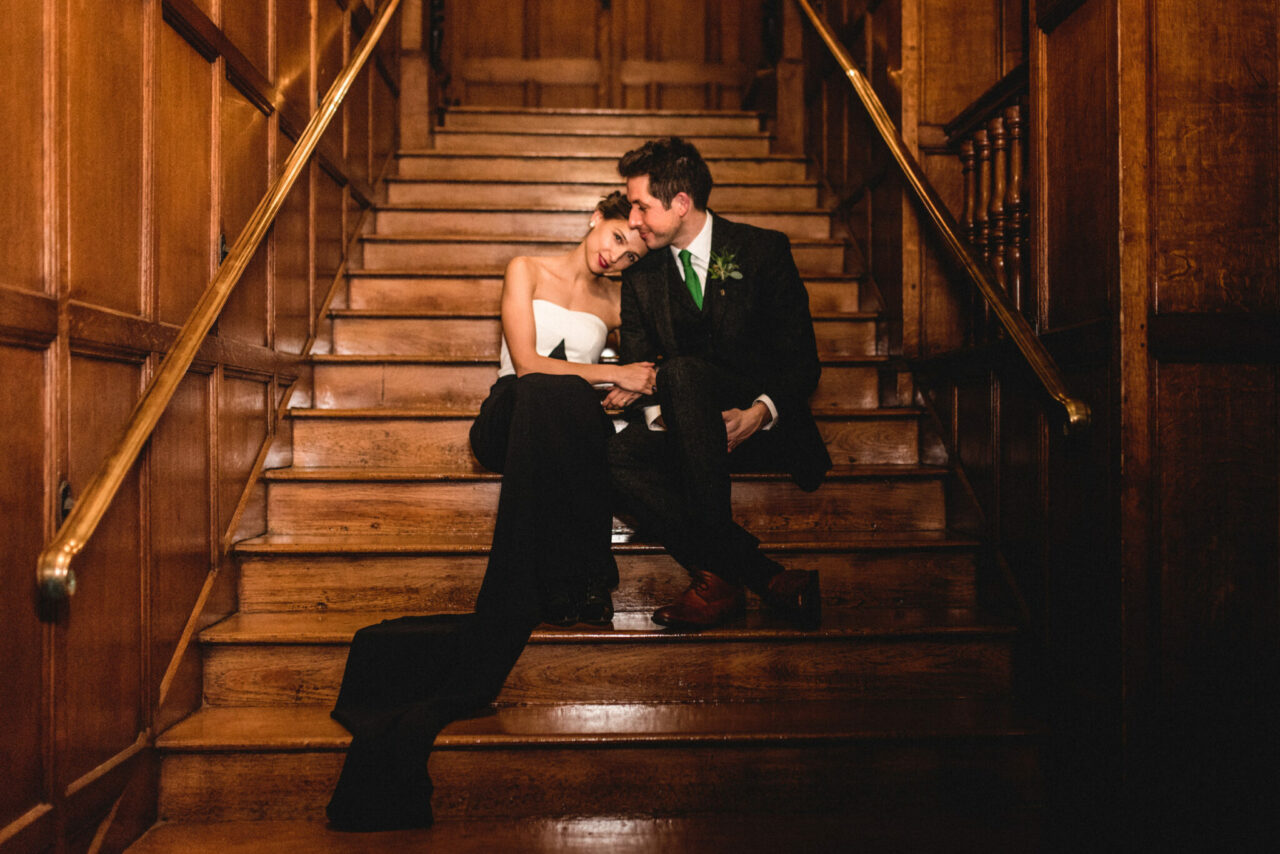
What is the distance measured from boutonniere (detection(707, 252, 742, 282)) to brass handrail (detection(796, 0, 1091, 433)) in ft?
1.71

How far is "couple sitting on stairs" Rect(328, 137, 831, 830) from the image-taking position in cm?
179

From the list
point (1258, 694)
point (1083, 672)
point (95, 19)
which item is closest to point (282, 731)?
→ point (95, 19)

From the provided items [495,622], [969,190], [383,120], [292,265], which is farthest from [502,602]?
[383,120]

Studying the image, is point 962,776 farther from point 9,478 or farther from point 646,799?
point 9,478

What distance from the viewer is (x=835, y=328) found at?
3.05 meters

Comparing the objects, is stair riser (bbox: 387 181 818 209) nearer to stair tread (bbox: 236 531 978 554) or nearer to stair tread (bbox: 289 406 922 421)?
stair tread (bbox: 289 406 922 421)

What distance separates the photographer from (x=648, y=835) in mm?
1625

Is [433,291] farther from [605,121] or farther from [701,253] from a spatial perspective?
[605,121]

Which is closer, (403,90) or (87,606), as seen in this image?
(87,606)

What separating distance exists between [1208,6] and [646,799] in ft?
6.00

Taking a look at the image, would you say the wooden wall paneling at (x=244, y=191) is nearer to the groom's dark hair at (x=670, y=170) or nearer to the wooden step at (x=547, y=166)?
the groom's dark hair at (x=670, y=170)

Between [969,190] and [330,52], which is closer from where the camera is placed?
[969,190]

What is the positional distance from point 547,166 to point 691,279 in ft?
5.76

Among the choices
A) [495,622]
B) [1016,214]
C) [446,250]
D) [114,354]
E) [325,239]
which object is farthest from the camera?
[446,250]
